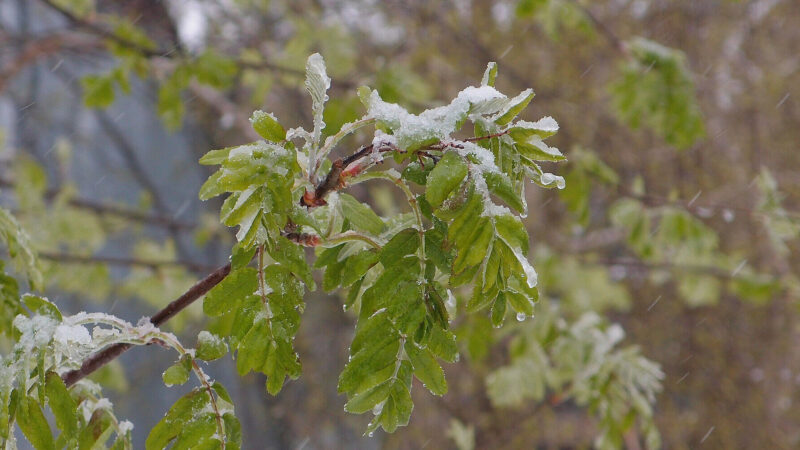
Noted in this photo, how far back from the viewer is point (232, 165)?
94 cm

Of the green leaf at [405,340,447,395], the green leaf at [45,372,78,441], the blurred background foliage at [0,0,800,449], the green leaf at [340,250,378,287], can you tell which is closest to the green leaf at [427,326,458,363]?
the green leaf at [405,340,447,395]

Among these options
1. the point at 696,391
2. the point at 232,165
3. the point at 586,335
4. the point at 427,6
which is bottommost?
the point at 696,391

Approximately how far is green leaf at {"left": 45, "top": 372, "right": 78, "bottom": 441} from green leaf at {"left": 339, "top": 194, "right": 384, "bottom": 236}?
50 cm

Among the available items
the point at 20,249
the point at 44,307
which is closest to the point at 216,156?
the point at 44,307

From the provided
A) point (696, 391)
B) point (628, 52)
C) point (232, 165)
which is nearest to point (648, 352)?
point (696, 391)

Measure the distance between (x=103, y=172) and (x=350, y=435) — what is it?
4.66m

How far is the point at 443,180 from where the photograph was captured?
0.89 metres

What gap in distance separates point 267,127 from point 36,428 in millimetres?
571

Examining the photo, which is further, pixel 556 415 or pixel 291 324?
pixel 556 415

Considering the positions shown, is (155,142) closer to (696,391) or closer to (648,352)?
(648,352)

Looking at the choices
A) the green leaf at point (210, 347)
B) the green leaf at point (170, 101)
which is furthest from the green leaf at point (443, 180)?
the green leaf at point (170, 101)

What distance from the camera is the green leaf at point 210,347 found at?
3.86ft

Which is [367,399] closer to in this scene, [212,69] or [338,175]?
[338,175]

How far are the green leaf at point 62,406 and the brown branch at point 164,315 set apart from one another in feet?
0.47
